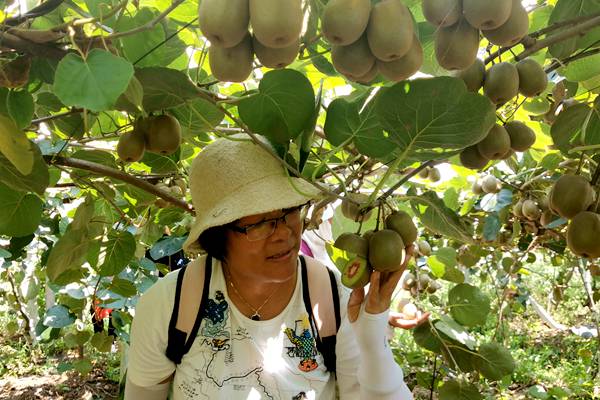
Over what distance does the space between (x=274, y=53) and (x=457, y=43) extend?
0.84ft

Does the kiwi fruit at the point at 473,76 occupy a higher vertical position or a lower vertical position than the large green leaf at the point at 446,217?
higher

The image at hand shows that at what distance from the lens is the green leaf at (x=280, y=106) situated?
3.24ft

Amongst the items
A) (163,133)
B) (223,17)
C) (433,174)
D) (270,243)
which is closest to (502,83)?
(223,17)

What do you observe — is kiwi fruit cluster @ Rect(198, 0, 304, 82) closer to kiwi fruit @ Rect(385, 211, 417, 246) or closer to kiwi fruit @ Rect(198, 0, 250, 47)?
kiwi fruit @ Rect(198, 0, 250, 47)

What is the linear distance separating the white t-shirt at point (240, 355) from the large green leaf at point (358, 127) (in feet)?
2.07

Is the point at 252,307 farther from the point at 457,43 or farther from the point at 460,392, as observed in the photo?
the point at 457,43

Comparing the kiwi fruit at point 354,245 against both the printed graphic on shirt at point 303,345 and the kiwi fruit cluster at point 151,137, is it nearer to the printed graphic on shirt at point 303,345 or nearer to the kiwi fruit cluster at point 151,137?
the kiwi fruit cluster at point 151,137

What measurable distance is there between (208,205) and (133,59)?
1.87 feet

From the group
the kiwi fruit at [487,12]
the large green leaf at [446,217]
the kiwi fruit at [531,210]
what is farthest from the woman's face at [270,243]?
the kiwi fruit at [531,210]

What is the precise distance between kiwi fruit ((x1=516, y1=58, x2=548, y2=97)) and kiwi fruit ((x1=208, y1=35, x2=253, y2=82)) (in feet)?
1.64

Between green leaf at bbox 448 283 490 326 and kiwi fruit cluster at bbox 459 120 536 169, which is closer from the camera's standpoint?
kiwi fruit cluster at bbox 459 120 536 169

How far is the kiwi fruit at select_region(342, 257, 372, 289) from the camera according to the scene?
1.09m

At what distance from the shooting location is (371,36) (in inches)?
30.4

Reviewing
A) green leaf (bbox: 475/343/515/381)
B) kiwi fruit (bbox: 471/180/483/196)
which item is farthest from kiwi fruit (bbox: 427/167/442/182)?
green leaf (bbox: 475/343/515/381)
